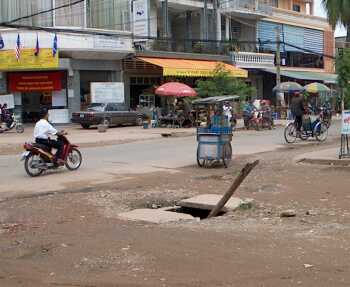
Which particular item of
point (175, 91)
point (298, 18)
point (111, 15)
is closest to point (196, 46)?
point (111, 15)

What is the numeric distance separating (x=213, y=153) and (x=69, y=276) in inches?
406

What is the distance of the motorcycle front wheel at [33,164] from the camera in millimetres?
15250

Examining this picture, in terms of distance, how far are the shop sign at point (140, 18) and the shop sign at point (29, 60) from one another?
19.7 feet

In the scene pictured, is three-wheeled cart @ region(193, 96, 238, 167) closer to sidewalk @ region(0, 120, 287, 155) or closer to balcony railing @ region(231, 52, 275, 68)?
sidewalk @ region(0, 120, 287, 155)

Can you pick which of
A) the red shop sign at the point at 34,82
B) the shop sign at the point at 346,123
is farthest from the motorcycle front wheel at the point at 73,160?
the red shop sign at the point at 34,82

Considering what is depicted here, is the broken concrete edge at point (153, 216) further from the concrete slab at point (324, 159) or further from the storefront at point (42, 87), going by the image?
the storefront at point (42, 87)

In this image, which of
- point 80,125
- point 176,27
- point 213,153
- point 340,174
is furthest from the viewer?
point 176,27

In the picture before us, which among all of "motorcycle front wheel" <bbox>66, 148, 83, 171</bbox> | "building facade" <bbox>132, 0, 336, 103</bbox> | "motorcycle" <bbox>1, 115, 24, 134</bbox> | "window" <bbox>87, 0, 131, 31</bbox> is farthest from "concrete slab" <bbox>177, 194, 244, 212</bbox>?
"window" <bbox>87, 0, 131, 31</bbox>

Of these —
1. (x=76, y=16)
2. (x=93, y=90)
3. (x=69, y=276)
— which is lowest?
(x=69, y=276)

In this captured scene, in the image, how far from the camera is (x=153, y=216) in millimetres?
9742

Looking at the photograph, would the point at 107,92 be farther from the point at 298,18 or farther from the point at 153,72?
the point at 298,18

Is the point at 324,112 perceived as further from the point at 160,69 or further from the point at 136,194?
the point at 136,194

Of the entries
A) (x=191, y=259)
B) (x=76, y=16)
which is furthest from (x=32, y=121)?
(x=191, y=259)

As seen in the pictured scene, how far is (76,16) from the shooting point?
39.0 m
